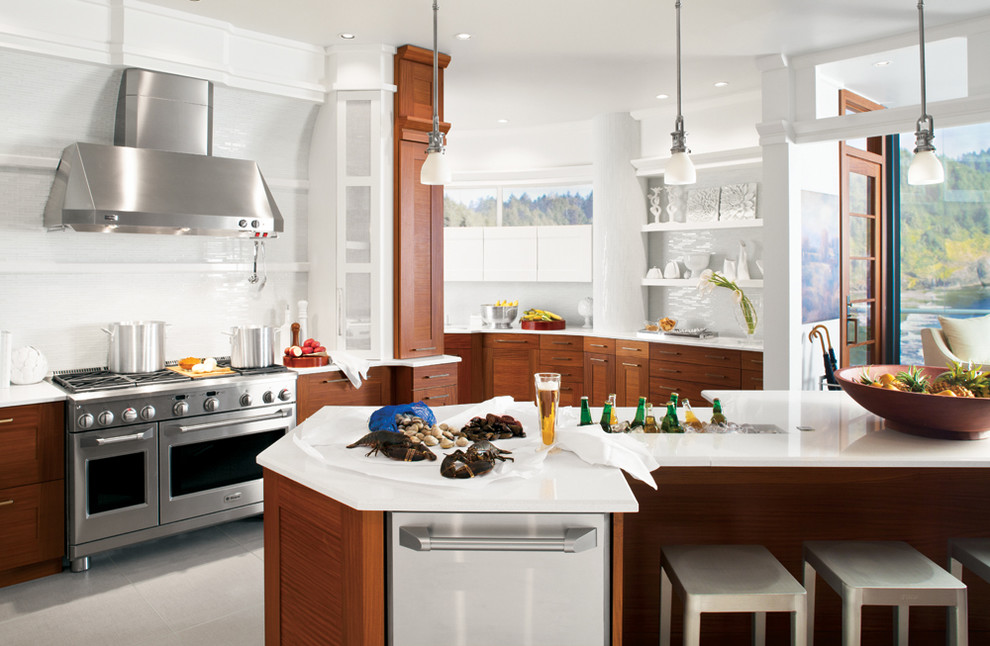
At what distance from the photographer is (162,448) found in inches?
142

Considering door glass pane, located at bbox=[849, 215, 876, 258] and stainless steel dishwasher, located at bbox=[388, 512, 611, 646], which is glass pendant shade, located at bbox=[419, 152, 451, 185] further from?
door glass pane, located at bbox=[849, 215, 876, 258]

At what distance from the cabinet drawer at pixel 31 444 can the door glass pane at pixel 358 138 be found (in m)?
2.21

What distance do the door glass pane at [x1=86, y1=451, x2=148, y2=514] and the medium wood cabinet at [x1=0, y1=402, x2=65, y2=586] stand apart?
131 millimetres

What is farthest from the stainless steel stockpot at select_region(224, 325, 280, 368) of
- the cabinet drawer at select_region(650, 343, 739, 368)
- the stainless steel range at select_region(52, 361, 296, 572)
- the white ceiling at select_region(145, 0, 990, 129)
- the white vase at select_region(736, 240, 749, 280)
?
the white vase at select_region(736, 240, 749, 280)

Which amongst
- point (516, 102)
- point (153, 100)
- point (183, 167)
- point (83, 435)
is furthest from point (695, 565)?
point (516, 102)

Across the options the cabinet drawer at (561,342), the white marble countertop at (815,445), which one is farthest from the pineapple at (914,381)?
the cabinet drawer at (561,342)

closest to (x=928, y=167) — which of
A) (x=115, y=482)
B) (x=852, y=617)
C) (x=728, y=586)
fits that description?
(x=852, y=617)

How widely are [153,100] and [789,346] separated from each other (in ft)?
13.9

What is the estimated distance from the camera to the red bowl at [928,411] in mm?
2164

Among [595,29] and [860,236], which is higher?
[595,29]

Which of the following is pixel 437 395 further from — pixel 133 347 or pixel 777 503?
pixel 777 503

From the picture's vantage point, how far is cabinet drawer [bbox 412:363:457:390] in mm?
4594

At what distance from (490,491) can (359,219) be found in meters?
3.15

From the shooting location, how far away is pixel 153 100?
3.93 m
